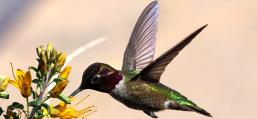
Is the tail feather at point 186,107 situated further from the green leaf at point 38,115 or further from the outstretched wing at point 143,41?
the green leaf at point 38,115

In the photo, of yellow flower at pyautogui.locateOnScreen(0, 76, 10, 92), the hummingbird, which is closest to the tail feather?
the hummingbird

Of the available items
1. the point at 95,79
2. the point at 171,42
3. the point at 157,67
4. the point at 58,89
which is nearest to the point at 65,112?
the point at 58,89

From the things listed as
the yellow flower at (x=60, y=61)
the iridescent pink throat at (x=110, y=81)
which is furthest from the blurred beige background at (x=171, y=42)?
the yellow flower at (x=60, y=61)

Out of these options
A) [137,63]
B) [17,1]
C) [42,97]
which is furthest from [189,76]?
[42,97]

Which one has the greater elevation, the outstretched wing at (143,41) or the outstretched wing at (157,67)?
the outstretched wing at (143,41)

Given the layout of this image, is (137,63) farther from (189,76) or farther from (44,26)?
(44,26)

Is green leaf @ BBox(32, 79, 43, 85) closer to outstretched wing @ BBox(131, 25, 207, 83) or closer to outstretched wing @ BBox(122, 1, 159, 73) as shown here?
outstretched wing @ BBox(131, 25, 207, 83)

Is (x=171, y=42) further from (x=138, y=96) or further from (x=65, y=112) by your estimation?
(x=65, y=112)
